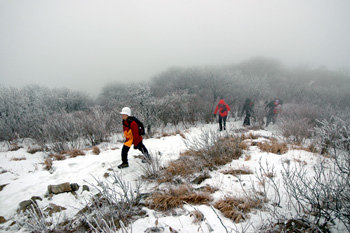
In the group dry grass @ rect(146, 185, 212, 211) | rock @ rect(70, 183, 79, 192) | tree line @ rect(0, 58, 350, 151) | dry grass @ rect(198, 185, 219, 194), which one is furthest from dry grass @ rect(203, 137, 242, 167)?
tree line @ rect(0, 58, 350, 151)

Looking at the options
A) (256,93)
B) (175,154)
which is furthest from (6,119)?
(256,93)

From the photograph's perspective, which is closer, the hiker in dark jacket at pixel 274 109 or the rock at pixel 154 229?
the rock at pixel 154 229

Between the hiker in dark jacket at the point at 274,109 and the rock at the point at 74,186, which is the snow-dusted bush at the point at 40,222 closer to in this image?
the rock at the point at 74,186

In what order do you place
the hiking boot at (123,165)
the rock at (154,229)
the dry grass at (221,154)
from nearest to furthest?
1. the rock at (154,229)
2. the dry grass at (221,154)
3. the hiking boot at (123,165)

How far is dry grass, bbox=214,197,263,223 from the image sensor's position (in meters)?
1.99

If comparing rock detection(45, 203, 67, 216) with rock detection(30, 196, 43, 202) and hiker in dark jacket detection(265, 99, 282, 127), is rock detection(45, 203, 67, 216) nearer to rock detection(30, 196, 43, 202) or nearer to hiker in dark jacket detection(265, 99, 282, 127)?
rock detection(30, 196, 43, 202)

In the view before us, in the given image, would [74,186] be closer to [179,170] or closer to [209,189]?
[179,170]

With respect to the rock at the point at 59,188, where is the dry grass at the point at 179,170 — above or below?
below

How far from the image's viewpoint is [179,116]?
45.2ft

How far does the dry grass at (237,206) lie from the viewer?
199 centimetres

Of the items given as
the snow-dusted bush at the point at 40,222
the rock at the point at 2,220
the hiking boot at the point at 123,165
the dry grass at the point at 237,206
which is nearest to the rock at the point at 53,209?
the snow-dusted bush at the point at 40,222

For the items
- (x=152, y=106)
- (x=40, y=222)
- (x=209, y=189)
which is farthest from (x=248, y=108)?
(x=40, y=222)

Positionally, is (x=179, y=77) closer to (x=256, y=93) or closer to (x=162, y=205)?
(x=256, y=93)

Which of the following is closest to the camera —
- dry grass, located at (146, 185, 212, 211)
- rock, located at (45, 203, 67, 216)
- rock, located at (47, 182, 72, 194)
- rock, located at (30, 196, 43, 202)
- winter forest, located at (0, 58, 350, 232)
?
winter forest, located at (0, 58, 350, 232)
